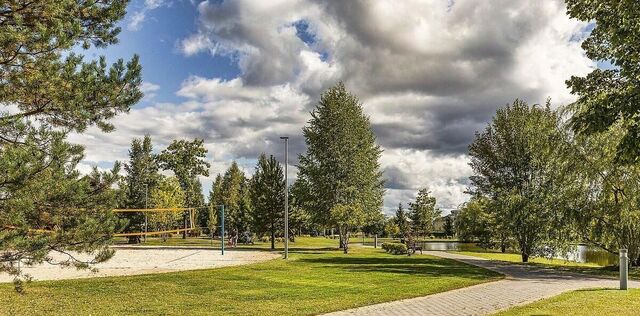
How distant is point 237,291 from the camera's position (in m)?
17.3

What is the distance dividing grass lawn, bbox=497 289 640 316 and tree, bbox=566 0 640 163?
3.60 metres

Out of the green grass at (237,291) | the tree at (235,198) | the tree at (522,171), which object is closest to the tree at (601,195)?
the tree at (522,171)

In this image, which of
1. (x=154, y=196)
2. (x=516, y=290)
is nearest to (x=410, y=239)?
(x=516, y=290)

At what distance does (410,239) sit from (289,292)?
23555 millimetres

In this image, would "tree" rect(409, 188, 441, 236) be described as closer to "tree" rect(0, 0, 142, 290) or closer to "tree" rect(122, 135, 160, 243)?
"tree" rect(122, 135, 160, 243)

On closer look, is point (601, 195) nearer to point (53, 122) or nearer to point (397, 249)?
point (397, 249)

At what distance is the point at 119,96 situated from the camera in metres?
10.6

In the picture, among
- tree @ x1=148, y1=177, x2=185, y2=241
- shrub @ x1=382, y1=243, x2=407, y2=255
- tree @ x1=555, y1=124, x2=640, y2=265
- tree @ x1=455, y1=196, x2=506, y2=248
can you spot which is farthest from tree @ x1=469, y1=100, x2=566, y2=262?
tree @ x1=148, y1=177, x2=185, y2=241

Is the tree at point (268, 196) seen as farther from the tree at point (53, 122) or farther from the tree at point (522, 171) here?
the tree at point (53, 122)

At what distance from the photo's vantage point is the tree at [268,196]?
44.2 m

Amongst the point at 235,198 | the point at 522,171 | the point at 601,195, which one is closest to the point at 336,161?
the point at 522,171

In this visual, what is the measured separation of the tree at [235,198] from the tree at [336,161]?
14.8 meters

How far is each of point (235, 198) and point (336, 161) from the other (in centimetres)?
4159

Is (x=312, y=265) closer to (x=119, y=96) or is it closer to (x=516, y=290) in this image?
(x=516, y=290)
